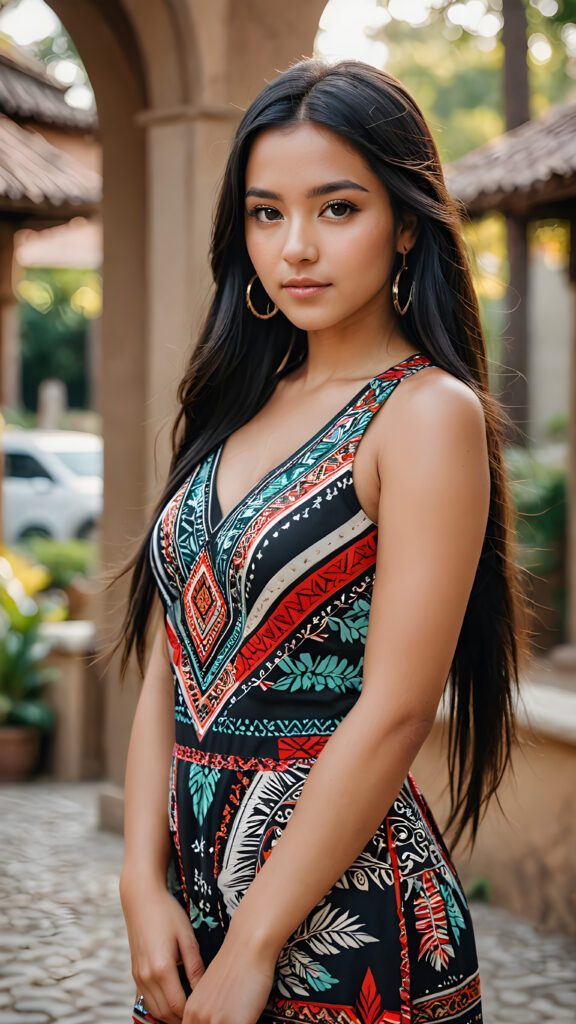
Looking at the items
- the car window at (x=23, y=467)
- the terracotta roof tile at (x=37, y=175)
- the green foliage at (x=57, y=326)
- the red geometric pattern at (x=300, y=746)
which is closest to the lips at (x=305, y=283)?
the red geometric pattern at (x=300, y=746)

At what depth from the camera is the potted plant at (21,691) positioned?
663cm

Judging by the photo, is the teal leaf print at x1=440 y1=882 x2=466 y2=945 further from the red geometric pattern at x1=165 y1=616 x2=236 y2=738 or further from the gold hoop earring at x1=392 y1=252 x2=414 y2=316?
the gold hoop earring at x1=392 y1=252 x2=414 y2=316

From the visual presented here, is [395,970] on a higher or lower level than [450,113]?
lower

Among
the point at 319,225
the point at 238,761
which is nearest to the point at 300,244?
the point at 319,225

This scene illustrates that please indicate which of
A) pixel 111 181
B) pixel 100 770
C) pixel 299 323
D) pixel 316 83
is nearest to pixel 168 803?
pixel 299 323

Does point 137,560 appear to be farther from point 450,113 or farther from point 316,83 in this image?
point 450,113

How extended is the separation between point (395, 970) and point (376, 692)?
Answer: 35 cm

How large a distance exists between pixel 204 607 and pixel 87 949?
2.88 m

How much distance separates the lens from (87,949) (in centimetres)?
409

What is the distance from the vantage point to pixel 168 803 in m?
1.71

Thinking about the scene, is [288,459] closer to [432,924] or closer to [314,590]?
[314,590]

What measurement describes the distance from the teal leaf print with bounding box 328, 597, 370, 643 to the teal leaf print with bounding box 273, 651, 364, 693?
0.03 m

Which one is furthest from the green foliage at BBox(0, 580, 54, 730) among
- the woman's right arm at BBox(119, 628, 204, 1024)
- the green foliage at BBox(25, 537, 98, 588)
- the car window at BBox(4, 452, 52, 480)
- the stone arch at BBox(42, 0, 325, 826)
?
the car window at BBox(4, 452, 52, 480)

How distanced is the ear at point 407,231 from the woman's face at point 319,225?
0.01 m
